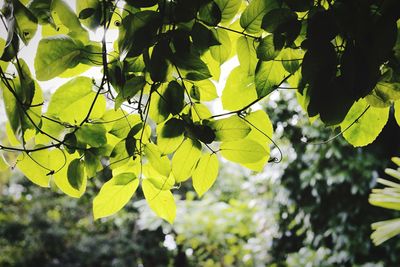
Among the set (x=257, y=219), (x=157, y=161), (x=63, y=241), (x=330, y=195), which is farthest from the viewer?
(x=63, y=241)

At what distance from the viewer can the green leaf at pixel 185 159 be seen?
51 centimetres

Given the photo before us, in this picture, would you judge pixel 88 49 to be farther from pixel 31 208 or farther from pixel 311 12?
pixel 31 208

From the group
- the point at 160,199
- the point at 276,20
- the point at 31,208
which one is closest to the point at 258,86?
the point at 276,20

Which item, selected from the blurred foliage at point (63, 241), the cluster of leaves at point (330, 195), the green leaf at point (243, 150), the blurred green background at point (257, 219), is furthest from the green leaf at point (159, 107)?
the blurred foliage at point (63, 241)

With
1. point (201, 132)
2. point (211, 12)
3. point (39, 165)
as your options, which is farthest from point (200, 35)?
point (39, 165)

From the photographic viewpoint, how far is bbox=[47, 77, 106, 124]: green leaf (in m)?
0.51

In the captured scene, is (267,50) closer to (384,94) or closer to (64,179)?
(384,94)

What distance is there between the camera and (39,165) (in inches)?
22.0

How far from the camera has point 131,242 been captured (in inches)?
249

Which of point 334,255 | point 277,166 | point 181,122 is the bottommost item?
point 334,255

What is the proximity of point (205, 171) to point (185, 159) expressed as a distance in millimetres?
47

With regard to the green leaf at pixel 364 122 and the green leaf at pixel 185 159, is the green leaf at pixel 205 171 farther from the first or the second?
the green leaf at pixel 364 122

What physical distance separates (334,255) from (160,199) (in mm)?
2808

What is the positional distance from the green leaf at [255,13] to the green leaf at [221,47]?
0.03 metres
